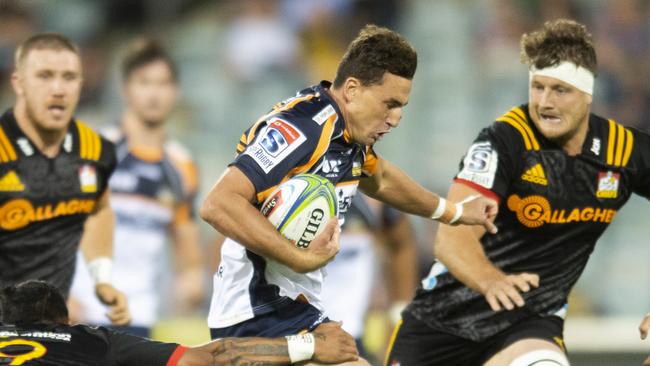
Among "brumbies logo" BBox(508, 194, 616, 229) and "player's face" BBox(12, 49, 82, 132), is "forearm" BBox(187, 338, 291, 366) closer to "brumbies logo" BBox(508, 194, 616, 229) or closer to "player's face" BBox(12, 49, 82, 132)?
"brumbies logo" BBox(508, 194, 616, 229)

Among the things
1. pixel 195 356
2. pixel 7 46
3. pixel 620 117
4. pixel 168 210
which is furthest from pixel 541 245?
pixel 7 46

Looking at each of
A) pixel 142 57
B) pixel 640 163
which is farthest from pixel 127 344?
pixel 142 57

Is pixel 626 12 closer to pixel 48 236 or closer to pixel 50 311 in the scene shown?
pixel 48 236

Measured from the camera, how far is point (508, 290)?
17.6 feet

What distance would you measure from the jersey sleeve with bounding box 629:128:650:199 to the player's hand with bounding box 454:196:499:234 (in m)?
0.88

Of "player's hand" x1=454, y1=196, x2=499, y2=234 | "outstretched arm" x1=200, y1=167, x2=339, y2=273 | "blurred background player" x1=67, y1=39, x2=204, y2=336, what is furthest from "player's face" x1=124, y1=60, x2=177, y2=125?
"outstretched arm" x1=200, y1=167, x2=339, y2=273

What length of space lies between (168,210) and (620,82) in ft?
14.4

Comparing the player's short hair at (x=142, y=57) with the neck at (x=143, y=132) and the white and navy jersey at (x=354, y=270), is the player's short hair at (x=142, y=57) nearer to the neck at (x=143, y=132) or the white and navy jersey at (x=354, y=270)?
the neck at (x=143, y=132)

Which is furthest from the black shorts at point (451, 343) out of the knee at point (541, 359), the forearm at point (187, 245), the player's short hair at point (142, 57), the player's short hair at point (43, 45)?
the player's short hair at point (142, 57)

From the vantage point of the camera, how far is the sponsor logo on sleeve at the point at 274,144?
4684 millimetres

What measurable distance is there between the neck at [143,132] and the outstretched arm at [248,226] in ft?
15.8

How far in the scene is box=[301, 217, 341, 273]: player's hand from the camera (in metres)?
4.62

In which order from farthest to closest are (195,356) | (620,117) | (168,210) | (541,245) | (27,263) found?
(620,117) < (168,210) < (27,263) < (541,245) < (195,356)

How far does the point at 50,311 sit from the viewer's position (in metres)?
4.90
